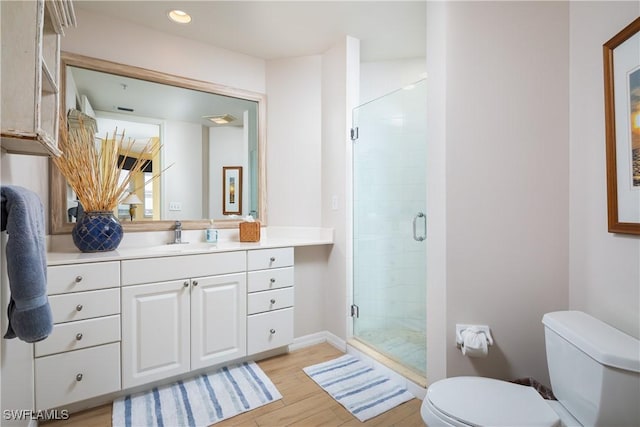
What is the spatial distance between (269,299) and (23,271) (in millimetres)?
1385

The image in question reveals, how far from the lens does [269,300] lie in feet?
6.91

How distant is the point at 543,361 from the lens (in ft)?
4.82

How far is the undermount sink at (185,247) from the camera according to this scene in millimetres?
1869

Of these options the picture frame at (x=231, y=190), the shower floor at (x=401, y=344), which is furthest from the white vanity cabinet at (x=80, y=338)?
the shower floor at (x=401, y=344)

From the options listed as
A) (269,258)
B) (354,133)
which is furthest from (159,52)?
(269,258)

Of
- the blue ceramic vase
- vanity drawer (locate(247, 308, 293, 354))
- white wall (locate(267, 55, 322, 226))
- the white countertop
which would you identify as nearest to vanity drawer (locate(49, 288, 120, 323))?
the white countertop

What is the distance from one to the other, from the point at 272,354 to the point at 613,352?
1.94 metres

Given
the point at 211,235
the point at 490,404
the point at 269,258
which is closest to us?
the point at 490,404

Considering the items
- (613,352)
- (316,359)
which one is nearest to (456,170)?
(613,352)

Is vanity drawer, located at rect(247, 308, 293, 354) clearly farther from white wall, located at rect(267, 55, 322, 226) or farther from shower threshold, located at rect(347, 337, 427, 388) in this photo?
white wall, located at rect(267, 55, 322, 226)

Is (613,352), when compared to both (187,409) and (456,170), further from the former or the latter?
(187,409)

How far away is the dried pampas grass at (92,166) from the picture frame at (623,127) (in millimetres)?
2509

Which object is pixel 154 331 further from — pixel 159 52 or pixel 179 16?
pixel 179 16

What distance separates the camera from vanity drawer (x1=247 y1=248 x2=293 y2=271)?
2.03 meters
